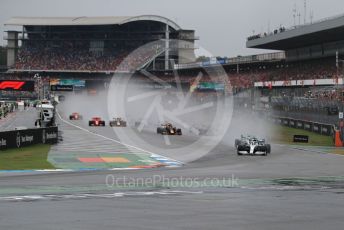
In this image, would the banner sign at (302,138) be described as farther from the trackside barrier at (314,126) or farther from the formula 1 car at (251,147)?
the formula 1 car at (251,147)

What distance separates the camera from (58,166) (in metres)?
27.8

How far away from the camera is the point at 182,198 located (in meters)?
16.1

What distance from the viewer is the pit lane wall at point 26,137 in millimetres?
33281

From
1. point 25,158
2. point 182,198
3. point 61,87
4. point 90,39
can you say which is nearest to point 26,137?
point 25,158

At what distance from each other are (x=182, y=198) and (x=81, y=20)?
474 feet

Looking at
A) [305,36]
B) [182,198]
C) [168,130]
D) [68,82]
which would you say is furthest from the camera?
[68,82]

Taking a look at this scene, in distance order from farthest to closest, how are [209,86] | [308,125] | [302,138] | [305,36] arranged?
1. [209,86]
2. [305,36]
3. [308,125]
4. [302,138]

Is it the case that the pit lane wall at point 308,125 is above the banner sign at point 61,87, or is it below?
below

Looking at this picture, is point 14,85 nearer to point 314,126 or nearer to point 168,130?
point 168,130

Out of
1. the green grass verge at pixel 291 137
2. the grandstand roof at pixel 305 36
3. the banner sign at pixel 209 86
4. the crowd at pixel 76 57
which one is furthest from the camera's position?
the crowd at pixel 76 57

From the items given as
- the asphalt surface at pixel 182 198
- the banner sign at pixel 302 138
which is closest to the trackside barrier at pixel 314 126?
the banner sign at pixel 302 138

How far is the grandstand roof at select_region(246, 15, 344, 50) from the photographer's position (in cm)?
6856

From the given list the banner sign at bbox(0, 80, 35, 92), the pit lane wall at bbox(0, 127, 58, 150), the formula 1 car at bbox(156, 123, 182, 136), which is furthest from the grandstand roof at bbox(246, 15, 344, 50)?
the banner sign at bbox(0, 80, 35, 92)

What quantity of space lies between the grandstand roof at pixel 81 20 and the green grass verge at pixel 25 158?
11314 centimetres
